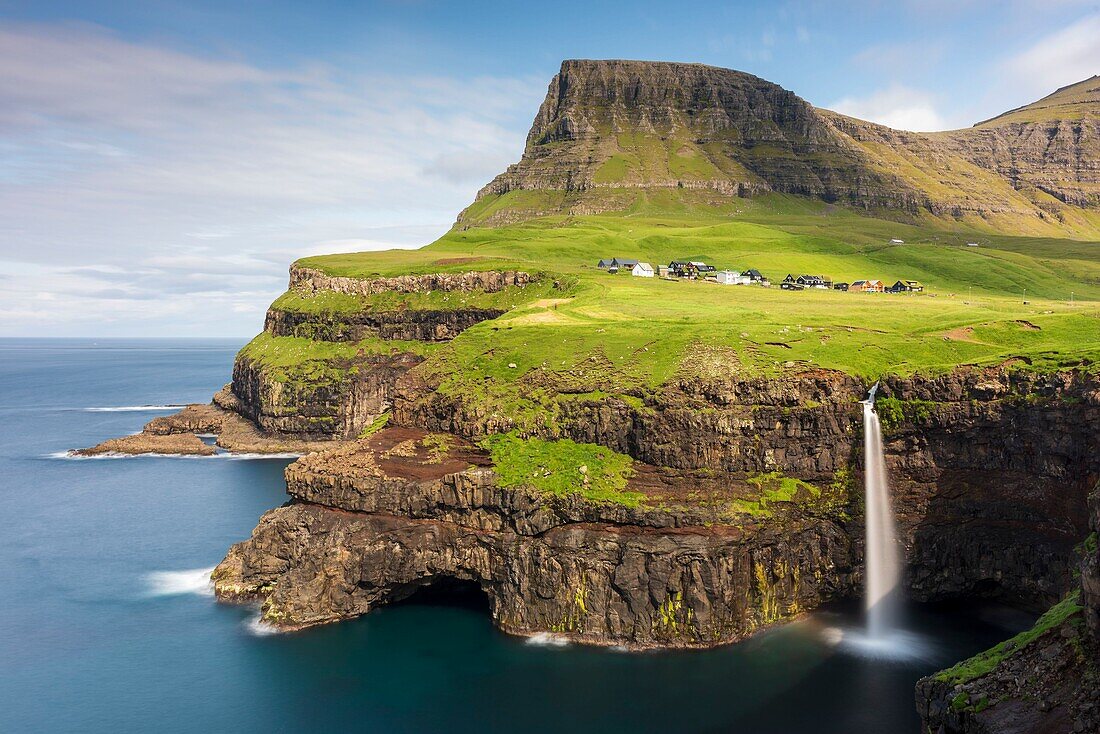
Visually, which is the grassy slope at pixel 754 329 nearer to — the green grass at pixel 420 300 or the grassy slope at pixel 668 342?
the grassy slope at pixel 668 342

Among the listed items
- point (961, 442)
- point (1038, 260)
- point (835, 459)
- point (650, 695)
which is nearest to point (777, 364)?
point (835, 459)

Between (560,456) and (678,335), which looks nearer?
(560,456)

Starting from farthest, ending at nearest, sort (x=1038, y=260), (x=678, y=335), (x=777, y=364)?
(x=1038, y=260) < (x=678, y=335) < (x=777, y=364)

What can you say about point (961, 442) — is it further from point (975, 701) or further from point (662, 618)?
point (975, 701)

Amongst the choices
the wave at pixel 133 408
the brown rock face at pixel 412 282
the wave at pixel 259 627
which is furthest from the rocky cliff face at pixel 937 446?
the wave at pixel 133 408

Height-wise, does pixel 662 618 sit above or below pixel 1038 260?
below
